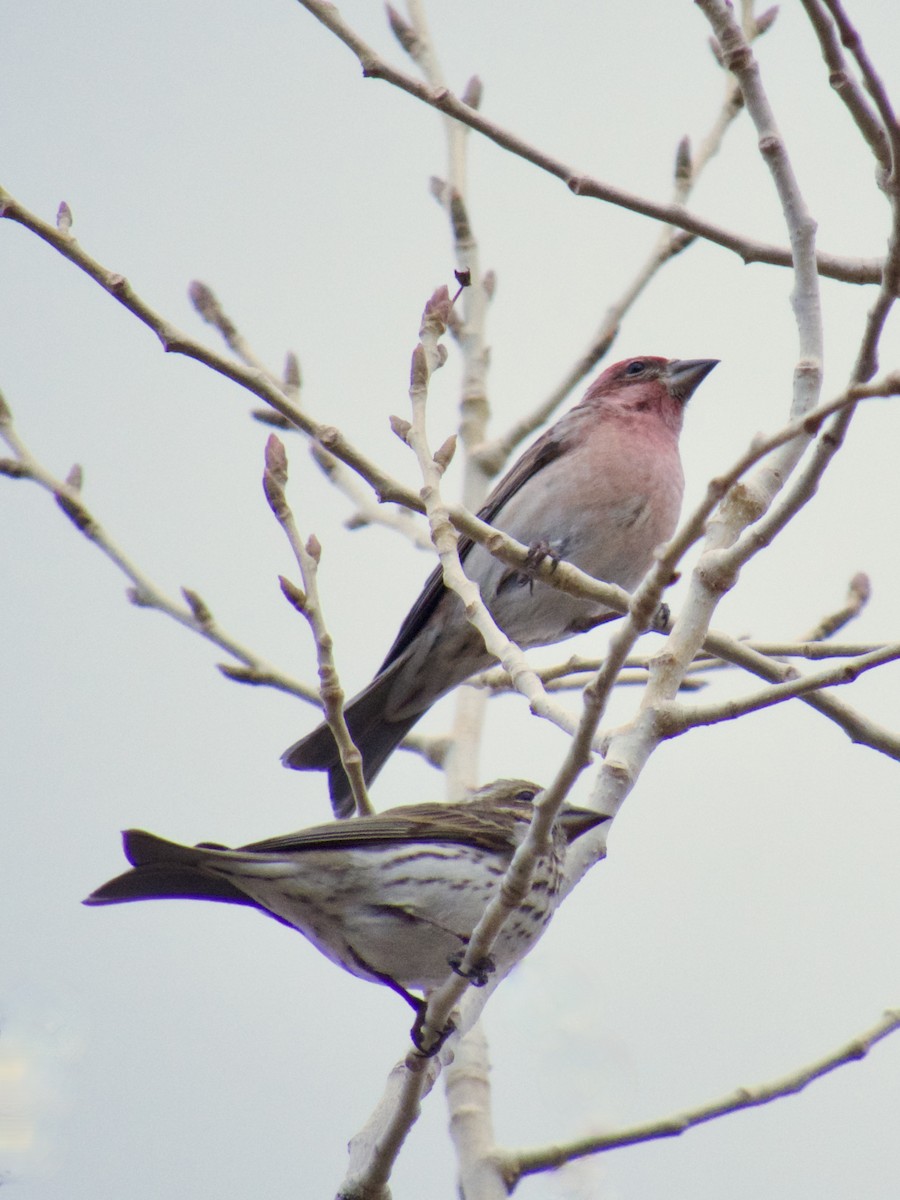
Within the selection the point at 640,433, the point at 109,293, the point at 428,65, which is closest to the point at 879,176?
the point at 109,293

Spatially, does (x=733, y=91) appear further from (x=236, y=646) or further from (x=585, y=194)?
(x=236, y=646)

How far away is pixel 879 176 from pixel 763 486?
0.90m

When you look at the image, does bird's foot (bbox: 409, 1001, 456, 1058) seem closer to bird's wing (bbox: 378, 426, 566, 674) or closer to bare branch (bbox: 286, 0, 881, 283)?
bare branch (bbox: 286, 0, 881, 283)

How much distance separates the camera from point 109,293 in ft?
14.2

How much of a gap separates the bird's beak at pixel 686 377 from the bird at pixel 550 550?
0.68 m

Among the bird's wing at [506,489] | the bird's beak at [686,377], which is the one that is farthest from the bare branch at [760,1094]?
the bird's beak at [686,377]

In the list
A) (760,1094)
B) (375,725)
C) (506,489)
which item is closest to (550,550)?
(506,489)

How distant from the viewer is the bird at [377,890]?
447cm

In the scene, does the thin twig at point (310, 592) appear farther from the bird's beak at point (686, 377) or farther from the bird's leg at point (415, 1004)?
the bird's beak at point (686, 377)

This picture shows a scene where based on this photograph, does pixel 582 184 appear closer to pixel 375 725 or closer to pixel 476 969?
pixel 476 969

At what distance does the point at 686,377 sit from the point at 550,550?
2.24 meters

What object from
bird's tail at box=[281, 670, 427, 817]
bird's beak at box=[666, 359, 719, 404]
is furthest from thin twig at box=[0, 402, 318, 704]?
bird's beak at box=[666, 359, 719, 404]

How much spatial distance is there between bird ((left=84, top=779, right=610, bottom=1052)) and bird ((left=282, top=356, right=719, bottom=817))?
2.95 metres

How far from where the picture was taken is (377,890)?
454cm
